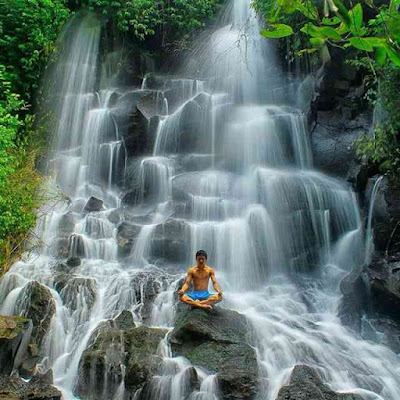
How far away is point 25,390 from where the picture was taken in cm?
495

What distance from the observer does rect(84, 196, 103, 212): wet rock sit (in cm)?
1032

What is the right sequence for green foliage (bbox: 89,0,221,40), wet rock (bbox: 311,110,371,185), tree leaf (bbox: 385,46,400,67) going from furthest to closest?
green foliage (bbox: 89,0,221,40) < wet rock (bbox: 311,110,371,185) < tree leaf (bbox: 385,46,400,67)

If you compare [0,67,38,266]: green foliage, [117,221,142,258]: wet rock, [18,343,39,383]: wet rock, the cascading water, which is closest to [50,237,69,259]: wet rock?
the cascading water

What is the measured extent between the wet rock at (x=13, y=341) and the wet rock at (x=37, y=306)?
455 mm

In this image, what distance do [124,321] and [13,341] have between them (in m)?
1.60

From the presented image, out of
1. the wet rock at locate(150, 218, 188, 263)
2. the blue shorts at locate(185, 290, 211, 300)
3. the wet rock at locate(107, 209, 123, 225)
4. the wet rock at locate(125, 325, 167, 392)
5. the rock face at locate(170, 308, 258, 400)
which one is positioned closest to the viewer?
the rock face at locate(170, 308, 258, 400)

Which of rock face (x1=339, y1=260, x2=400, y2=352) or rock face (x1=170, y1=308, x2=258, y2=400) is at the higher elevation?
rock face (x1=339, y1=260, x2=400, y2=352)

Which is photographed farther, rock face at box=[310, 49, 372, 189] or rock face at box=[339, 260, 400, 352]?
rock face at box=[310, 49, 372, 189]

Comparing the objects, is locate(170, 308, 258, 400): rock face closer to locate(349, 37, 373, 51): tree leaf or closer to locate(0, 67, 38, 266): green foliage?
locate(0, 67, 38, 266): green foliage

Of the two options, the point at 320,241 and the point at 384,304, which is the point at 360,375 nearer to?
the point at 384,304

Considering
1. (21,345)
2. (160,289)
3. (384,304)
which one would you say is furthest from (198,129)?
(21,345)

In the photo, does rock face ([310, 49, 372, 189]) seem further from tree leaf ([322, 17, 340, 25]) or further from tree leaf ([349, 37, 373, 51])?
tree leaf ([349, 37, 373, 51])

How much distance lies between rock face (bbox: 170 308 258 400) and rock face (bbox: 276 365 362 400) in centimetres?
46

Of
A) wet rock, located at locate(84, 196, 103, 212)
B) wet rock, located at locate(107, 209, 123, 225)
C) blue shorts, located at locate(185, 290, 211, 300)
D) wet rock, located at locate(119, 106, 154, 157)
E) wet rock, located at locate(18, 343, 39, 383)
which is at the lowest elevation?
wet rock, located at locate(18, 343, 39, 383)
